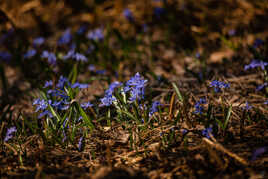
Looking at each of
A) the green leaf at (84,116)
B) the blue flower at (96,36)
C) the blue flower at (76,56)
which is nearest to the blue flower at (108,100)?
the green leaf at (84,116)

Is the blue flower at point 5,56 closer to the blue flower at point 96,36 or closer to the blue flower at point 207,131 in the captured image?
the blue flower at point 96,36

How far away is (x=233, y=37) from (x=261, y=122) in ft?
7.28

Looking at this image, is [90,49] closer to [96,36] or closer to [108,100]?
[96,36]

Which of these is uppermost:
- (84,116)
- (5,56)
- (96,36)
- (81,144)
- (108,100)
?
(96,36)

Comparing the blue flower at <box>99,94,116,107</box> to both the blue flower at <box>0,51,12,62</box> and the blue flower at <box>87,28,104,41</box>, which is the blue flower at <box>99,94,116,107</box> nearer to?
the blue flower at <box>87,28,104,41</box>

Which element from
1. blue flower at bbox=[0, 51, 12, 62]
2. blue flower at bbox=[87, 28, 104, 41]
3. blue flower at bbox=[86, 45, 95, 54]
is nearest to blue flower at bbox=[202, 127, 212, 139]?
blue flower at bbox=[86, 45, 95, 54]

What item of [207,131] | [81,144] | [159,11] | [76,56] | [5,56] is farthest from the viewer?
[159,11]

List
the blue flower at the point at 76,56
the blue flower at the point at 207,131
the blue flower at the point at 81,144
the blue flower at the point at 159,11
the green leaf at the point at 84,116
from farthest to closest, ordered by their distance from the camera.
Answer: the blue flower at the point at 159,11 → the blue flower at the point at 76,56 → the green leaf at the point at 84,116 → the blue flower at the point at 81,144 → the blue flower at the point at 207,131

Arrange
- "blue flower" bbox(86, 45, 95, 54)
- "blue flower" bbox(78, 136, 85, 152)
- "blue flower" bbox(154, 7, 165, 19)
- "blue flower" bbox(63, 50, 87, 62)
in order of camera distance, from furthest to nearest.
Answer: "blue flower" bbox(154, 7, 165, 19), "blue flower" bbox(86, 45, 95, 54), "blue flower" bbox(63, 50, 87, 62), "blue flower" bbox(78, 136, 85, 152)

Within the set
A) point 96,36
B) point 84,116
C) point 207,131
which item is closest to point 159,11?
point 96,36

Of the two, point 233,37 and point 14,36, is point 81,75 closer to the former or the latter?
point 14,36

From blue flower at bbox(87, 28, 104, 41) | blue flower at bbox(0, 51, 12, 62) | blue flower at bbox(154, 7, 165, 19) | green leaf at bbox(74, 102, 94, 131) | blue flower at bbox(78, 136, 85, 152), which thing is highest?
blue flower at bbox(154, 7, 165, 19)

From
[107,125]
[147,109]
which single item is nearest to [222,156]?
[147,109]

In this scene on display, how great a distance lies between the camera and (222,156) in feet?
5.82
